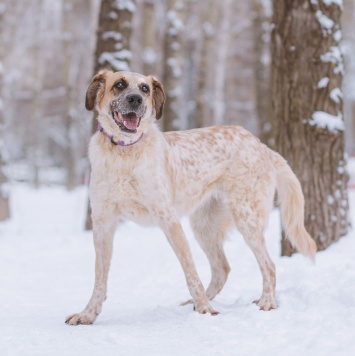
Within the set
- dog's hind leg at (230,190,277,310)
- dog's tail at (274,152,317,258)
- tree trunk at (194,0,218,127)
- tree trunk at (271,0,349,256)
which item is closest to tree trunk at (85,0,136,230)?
tree trunk at (271,0,349,256)

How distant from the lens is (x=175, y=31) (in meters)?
14.4

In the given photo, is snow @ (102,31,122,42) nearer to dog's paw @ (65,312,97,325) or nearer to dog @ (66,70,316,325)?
dog @ (66,70,316,325)

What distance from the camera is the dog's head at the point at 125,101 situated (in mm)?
4141

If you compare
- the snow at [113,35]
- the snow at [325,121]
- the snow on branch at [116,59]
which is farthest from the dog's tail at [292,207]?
the snow at [113,35]

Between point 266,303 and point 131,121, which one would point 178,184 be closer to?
point 131,121

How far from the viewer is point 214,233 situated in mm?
5082

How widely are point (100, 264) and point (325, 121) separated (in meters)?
2.58

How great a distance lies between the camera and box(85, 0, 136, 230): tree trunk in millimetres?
8875

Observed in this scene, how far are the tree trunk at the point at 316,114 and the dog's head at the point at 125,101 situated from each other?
1.76 m

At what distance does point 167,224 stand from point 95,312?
2.64 ft

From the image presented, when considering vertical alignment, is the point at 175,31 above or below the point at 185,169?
above

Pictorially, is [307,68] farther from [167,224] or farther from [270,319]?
[270,319]

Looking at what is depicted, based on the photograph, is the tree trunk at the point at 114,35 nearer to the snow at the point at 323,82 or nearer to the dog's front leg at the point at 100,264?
the snow at the point at 323,82

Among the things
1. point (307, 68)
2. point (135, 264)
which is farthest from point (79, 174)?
point (307, 68)
